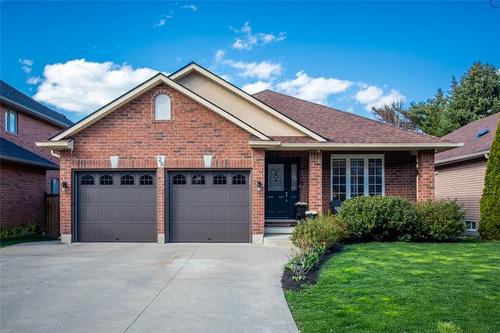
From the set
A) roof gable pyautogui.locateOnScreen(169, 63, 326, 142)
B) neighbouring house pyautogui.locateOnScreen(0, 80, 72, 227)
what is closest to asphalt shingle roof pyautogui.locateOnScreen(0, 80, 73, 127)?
neighbouring house pyautogui.locateOnScreen(0, 80, 72, 227)

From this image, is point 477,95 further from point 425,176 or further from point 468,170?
point 425,176

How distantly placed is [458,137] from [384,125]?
7912 millimetres

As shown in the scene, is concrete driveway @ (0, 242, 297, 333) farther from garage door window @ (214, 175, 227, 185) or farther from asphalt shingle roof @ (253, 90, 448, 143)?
asphalt shingle roof @ (253, 90, 448, 143)

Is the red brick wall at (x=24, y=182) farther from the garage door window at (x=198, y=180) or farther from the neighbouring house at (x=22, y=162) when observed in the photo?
the garage door window at (x=198, y=180)

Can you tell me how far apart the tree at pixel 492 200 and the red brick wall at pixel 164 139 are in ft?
24.2

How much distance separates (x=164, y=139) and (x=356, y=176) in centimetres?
693

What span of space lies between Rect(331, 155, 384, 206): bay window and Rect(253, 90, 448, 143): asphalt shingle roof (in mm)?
907

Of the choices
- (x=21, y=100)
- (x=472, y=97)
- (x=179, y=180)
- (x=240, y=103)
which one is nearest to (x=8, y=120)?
(x=21, y=100)

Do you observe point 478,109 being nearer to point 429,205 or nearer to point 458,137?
point 458,137

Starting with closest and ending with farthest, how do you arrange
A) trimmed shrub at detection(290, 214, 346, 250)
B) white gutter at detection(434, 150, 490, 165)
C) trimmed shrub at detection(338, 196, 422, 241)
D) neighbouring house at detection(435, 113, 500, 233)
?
trimmed shrub at detection(290, 214, 346, 250)
trimmed shrub at detection(338, 196, 422, 241)
white gutter at detection(434, 150, 490, 165)
neighbouring house at detection(435, 113, 500, 233)

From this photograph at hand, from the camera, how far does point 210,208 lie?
12469 mm

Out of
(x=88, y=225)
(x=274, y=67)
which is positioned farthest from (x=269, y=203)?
(x=274, y=67)

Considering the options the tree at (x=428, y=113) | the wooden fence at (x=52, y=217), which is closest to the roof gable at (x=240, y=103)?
the wooden fence at (x=52, y=217)

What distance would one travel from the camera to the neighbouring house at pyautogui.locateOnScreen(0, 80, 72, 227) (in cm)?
1482
